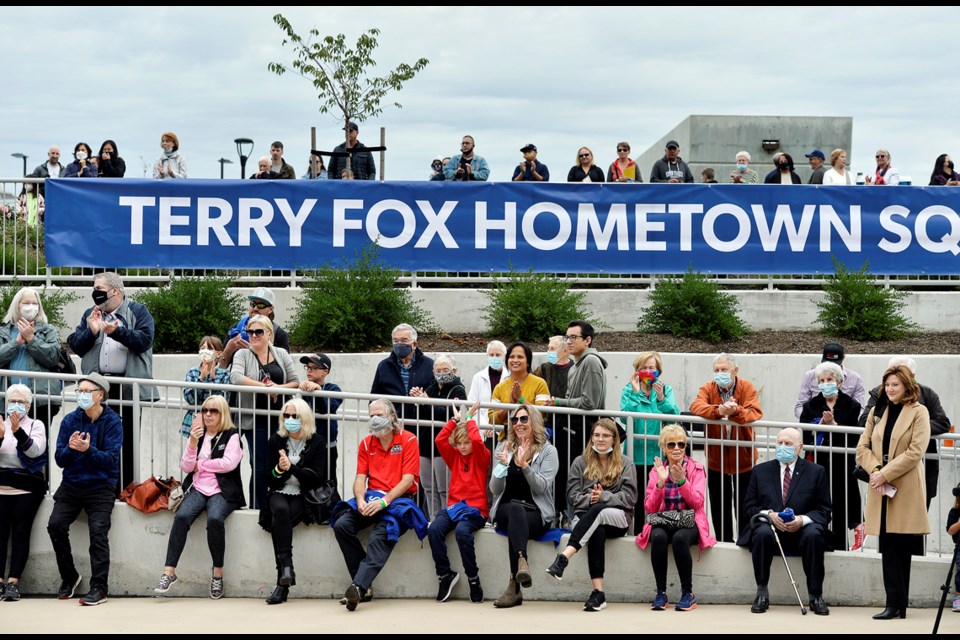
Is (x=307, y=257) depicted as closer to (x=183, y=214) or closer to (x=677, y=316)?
(x=183, y=214)

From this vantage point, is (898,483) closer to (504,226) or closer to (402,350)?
(402,350)

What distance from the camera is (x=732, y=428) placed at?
1006 centimetres

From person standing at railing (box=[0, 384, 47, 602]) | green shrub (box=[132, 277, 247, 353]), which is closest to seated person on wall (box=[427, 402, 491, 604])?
person standing at railing (box=[0, 384, 47, 602])

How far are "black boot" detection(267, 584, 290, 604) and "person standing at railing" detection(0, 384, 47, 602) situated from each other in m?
2.02

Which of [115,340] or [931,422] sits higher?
[115,340]

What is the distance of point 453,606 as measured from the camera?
9.44 metres

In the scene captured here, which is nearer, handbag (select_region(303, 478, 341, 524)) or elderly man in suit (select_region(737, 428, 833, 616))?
elderly man in suit (select_region(737, 428, 833, 616))

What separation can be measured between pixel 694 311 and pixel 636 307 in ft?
2.76

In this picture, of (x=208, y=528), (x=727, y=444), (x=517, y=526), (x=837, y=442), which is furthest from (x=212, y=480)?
(x=837, y=442)

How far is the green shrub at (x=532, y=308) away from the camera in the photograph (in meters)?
14.6

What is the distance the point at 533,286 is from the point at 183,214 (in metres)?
4.35

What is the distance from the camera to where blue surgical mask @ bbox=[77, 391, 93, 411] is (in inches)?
379

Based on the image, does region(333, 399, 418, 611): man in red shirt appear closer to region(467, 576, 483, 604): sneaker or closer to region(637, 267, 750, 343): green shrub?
region(467, 576, 483, 604): sneaker

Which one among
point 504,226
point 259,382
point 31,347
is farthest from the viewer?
point 504,226
